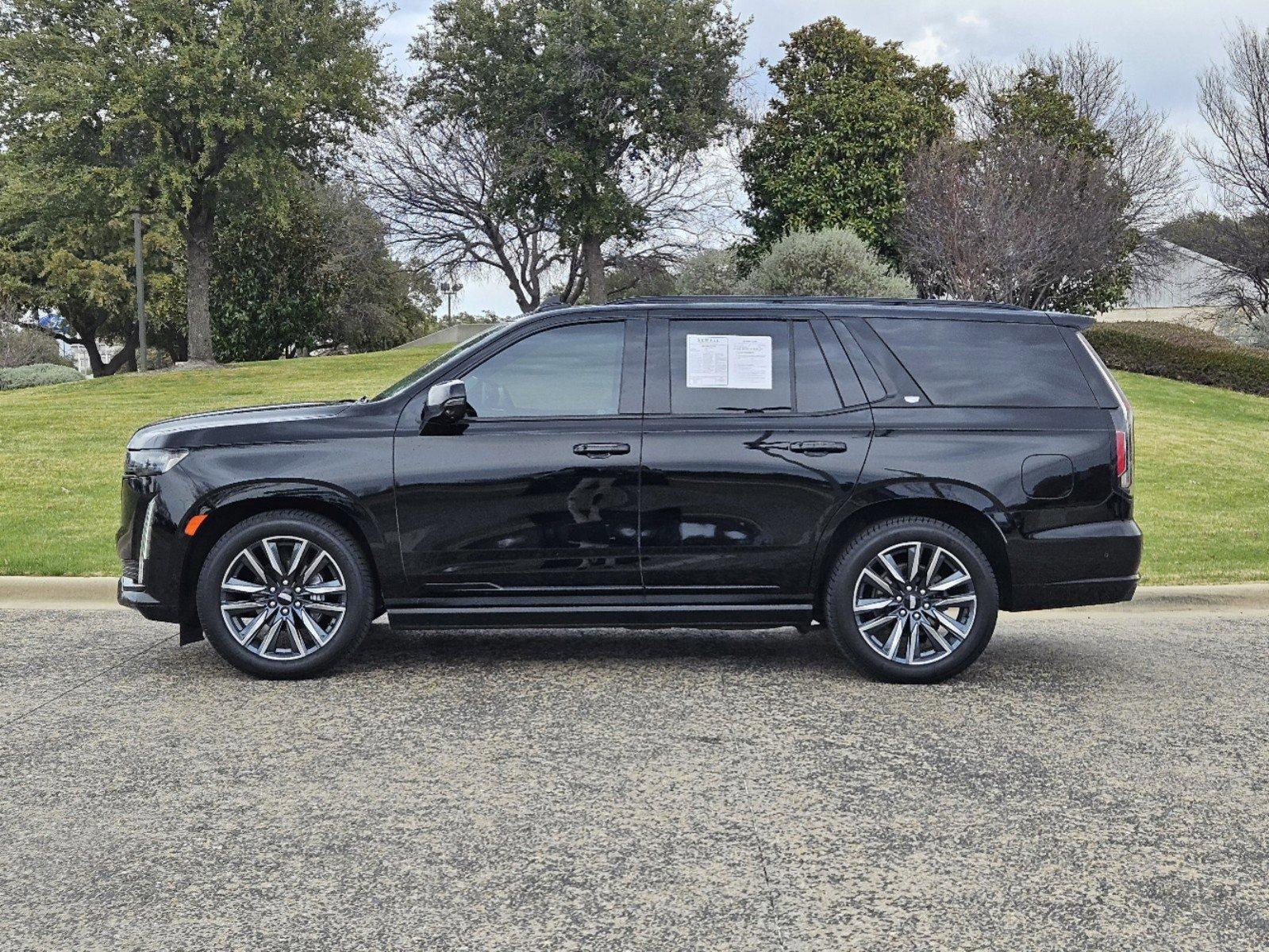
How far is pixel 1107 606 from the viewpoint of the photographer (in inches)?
340

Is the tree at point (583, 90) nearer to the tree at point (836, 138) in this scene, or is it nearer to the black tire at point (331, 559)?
the tree at point (836, 138)

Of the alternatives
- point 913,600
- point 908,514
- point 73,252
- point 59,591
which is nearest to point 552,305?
point 908,514

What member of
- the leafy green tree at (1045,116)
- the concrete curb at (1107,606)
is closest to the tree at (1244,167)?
the leafy green tree at (1045,116)

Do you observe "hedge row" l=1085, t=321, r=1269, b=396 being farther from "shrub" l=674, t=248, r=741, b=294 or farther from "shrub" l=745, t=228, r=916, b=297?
"shrub" l=674, t=248, r=741, b=294

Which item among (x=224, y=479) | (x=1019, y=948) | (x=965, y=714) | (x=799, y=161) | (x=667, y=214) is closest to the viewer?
(x=1019, y=948)

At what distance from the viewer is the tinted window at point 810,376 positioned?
6477 mm

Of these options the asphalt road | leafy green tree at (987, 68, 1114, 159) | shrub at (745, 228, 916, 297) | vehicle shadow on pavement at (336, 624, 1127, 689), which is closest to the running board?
the asphalt road

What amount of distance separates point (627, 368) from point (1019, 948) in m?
3.71

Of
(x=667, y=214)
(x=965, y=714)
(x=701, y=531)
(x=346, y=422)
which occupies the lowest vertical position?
(x=965, y=714)

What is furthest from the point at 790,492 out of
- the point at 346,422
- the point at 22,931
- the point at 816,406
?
the point at 22,931

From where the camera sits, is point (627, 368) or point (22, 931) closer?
point (22, 931)

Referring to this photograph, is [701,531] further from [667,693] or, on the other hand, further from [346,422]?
[346,422]

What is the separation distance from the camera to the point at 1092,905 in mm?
3705

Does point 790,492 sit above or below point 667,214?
below
